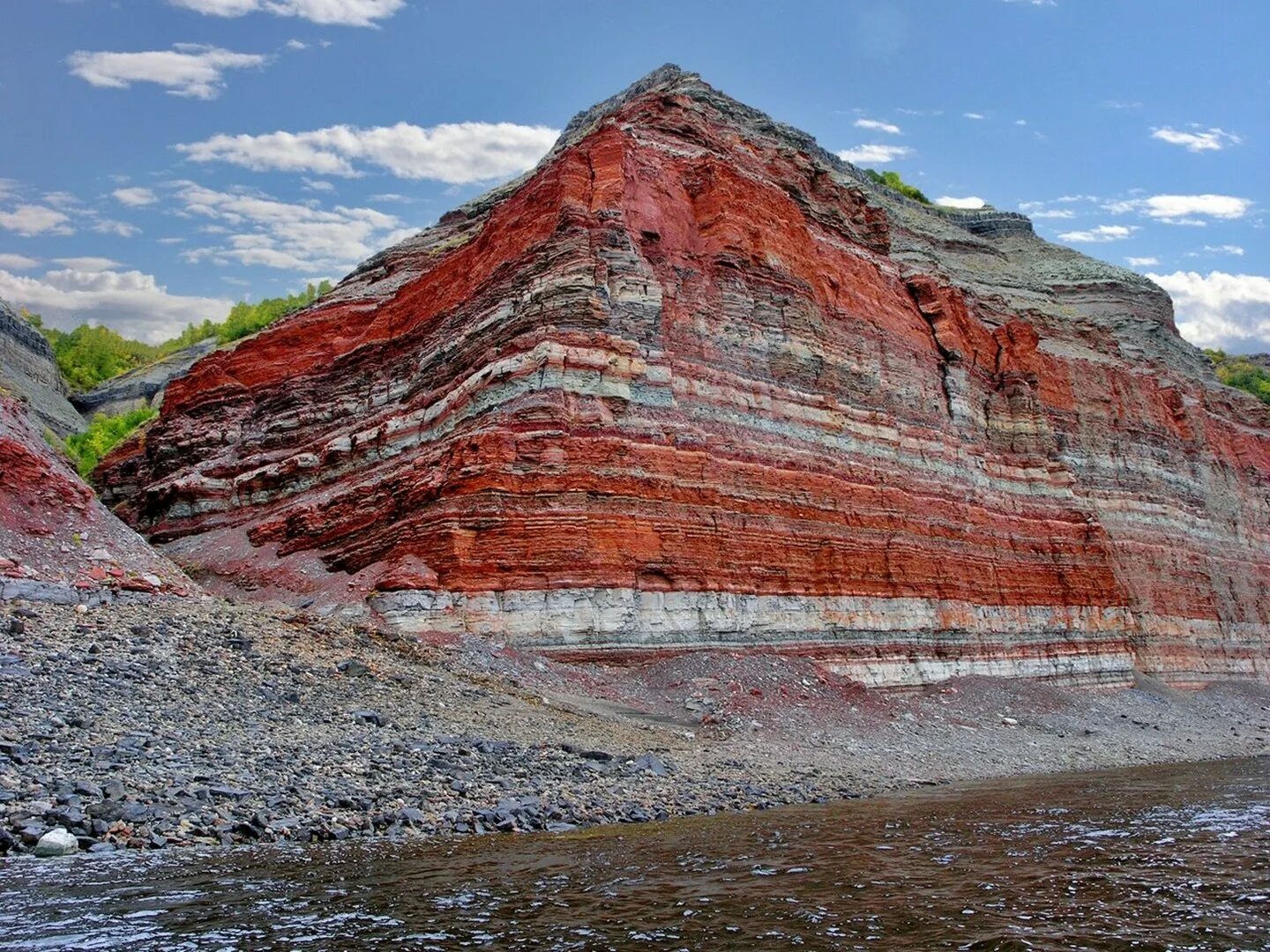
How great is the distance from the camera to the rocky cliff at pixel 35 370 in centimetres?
7225

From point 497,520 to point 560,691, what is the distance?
485 cm

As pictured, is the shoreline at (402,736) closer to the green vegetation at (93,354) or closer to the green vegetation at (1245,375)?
the green vegetation at (1245,375)

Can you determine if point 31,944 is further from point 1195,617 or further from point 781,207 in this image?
point 1195,617

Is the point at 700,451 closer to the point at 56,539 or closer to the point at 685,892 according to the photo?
the point at 56,539

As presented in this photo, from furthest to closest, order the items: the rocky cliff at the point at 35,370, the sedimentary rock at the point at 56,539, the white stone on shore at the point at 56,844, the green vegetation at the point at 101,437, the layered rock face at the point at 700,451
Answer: the rocky cliff at the point at 35,370 → the green vegetation at the point at 101,437 → the layered rock face at the point at 700,451 → the sedimentary rock at the point at 56,539 → the white stone on shore at the point at 56,844

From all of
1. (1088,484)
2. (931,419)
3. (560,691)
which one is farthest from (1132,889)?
(1088,484)

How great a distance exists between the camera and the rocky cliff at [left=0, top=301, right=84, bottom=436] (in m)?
72.2

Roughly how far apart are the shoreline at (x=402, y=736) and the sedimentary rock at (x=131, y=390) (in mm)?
69165

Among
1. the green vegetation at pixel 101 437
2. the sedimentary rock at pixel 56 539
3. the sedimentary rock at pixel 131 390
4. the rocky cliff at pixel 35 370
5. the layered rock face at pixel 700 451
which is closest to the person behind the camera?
the sedimentary rock at pixel 56 539

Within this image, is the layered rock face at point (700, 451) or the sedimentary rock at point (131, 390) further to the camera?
the sedimentary rock at point (131, 390)

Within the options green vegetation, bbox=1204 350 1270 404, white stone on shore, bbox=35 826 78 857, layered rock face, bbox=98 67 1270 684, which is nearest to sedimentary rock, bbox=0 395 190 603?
layered rock face, bbox=98 67 1270 684

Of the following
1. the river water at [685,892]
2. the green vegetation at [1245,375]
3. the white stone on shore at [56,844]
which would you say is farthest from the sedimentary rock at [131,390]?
the green vegetation at [1245,375]

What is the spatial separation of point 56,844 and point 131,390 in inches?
3322

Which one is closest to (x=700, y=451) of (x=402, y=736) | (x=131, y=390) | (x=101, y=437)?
(x=402, y=736)
